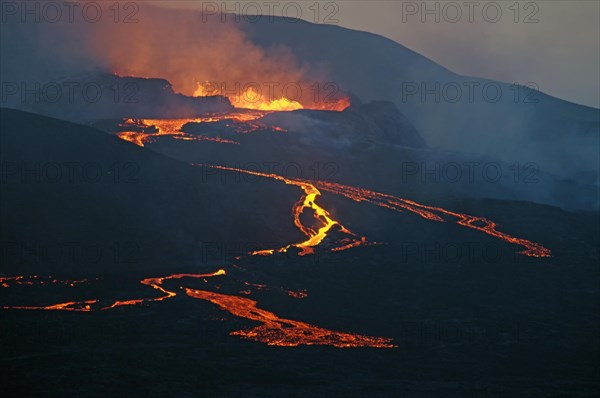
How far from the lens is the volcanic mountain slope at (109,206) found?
77.6 m

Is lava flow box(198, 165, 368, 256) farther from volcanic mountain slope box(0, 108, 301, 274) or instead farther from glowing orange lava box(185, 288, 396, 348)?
glowing orange lava box(185, 288, 396, 348)

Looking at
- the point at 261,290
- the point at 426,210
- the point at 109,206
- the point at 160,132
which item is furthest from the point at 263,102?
the point at 261,290

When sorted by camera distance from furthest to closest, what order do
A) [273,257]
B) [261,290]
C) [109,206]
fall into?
[109,206]
[273,257]
[261,290]

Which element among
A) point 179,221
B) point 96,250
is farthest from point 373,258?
point 96,250

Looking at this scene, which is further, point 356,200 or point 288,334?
point 356,200

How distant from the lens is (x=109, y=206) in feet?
285

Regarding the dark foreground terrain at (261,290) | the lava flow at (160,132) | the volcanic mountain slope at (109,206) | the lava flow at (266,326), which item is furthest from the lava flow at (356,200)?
the lava flow at (266,326)

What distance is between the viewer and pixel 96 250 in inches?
3091

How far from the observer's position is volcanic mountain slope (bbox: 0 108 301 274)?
7762 centimetres

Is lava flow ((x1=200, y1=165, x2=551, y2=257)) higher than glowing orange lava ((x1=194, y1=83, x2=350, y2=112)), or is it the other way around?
glowing orange lava ((x1=194, y1=83, x2=350, y2=112))

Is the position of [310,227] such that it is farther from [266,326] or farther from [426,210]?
[266,326]

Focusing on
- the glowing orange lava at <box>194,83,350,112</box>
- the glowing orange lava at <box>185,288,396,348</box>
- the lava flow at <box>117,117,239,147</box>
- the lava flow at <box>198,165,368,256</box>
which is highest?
the glowing orange lava at <box>194,83,350,112</box>

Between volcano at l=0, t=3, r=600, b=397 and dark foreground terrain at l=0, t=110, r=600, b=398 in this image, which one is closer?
dark foreground terrain at l=0, t=110, r=600, b=398

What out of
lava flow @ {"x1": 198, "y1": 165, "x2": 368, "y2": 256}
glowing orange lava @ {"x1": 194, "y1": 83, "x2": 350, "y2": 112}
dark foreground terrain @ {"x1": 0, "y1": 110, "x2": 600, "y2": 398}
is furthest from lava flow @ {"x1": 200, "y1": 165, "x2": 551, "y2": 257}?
glowing orange lava @ {"x1": 194, "y1": 83, "x2": 350, "y2": 112}
